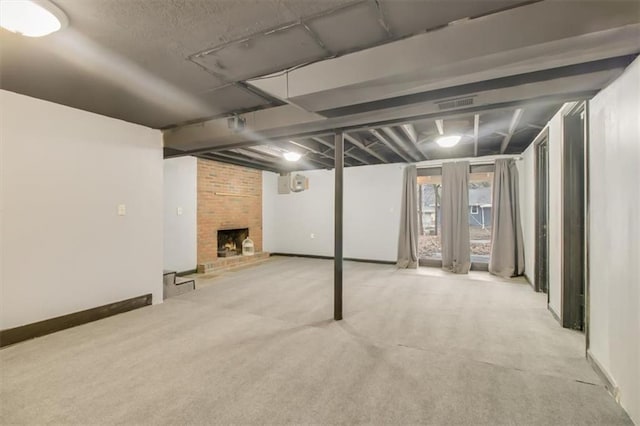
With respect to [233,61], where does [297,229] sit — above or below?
below

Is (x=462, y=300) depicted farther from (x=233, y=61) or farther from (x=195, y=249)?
(x=195, y=249)

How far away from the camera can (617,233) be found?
5.98 ft

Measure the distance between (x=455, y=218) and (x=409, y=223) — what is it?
0.91 metres

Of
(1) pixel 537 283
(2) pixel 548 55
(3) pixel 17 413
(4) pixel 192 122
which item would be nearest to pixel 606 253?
(2) pixel 548 55

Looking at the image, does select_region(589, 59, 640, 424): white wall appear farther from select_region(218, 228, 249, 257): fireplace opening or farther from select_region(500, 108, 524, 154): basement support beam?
select_region(218, 228, 249, 257): fireplace opening

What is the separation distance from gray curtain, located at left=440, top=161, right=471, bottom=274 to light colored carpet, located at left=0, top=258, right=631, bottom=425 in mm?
1930

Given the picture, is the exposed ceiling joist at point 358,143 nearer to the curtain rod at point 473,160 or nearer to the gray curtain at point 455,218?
the curtain rod at point 473,160

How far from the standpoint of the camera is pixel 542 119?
3670 mm

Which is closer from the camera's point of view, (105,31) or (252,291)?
(105,31)

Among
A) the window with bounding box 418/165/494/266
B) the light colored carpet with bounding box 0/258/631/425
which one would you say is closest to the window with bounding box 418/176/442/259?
the window with bounding box 418/165/494/266

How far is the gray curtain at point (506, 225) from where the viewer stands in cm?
532

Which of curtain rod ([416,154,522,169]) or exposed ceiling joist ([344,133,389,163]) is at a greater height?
exposed ceiling joist ([344,133,389,163])

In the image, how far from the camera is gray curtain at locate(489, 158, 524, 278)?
5320mm

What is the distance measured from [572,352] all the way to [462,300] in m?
1.48
